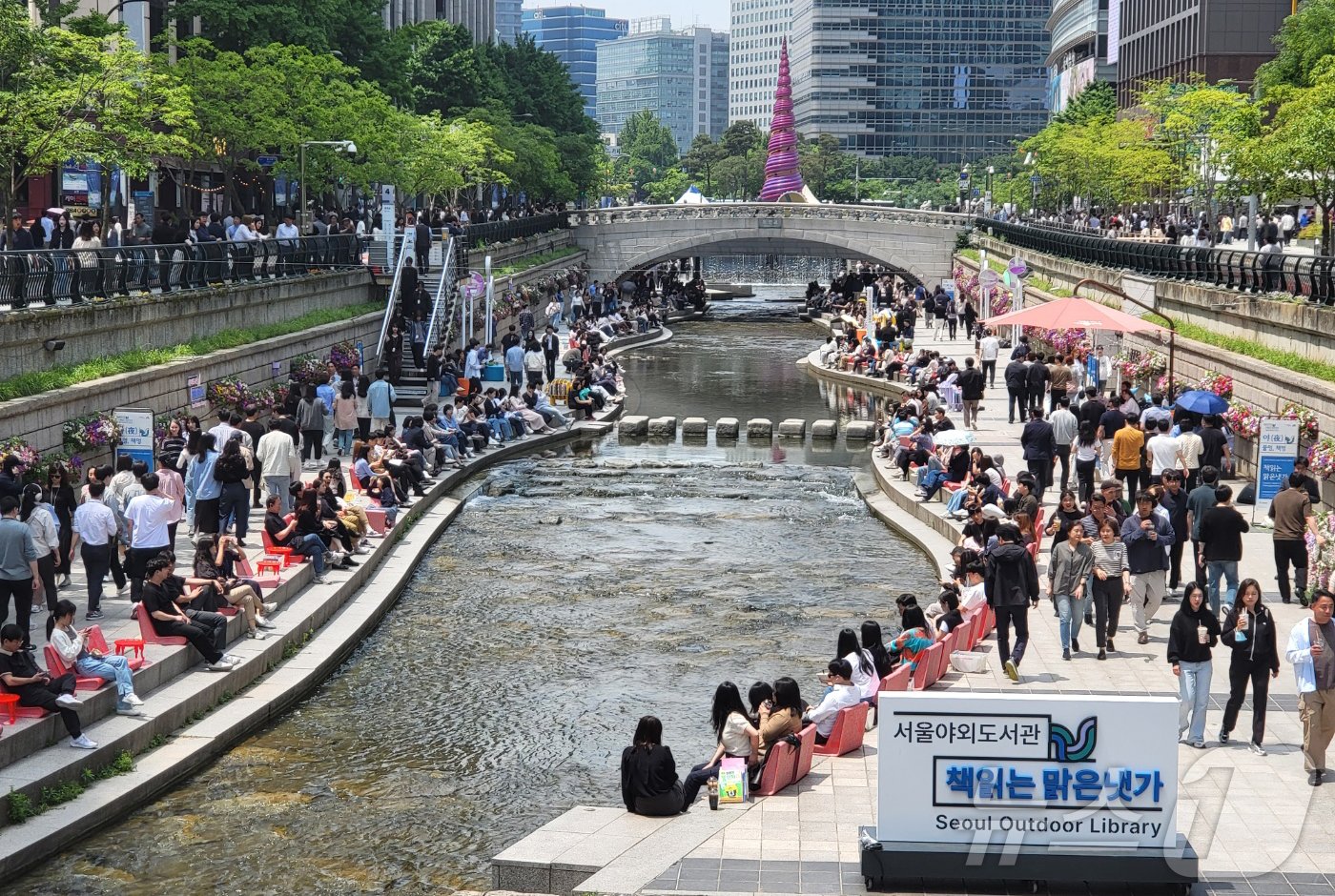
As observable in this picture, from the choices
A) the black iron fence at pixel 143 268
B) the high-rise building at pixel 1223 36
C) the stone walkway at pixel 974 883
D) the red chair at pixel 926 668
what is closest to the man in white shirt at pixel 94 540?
the black iron fence at pixel 143 268

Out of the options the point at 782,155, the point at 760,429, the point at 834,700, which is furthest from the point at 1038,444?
the point at 782,155

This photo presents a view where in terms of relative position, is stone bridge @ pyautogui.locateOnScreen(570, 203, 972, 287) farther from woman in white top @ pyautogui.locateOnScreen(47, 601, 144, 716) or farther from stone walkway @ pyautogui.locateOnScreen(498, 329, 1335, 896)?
woman in white top @ pyautogui.locateOnScreen(47, 601, 144, 716)

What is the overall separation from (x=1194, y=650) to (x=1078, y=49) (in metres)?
142

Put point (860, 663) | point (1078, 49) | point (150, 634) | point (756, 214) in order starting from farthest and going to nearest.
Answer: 1. point (1078, 49)
2. point (756, 214)
3. point (150, 634)
4. point (860, 663)

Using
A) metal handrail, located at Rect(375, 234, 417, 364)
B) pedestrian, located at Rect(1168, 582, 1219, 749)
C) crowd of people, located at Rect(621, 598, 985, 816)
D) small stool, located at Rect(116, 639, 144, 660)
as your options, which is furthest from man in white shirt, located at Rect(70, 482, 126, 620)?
metal handrail, located at Rect(375, 234, 417, 364)

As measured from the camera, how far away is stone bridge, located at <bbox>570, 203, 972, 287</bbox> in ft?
296

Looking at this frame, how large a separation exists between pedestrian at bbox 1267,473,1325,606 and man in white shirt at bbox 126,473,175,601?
12.7 metres

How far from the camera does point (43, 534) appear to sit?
60.4ft

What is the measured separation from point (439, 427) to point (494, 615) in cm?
1257

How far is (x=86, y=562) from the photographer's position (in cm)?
1911

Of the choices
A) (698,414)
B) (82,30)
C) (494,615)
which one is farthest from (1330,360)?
(82,30)

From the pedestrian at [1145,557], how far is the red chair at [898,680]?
349 cm

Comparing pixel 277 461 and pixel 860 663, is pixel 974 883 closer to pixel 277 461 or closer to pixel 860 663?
pixel 860 663

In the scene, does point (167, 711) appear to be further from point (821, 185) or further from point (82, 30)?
point (821, 185)
